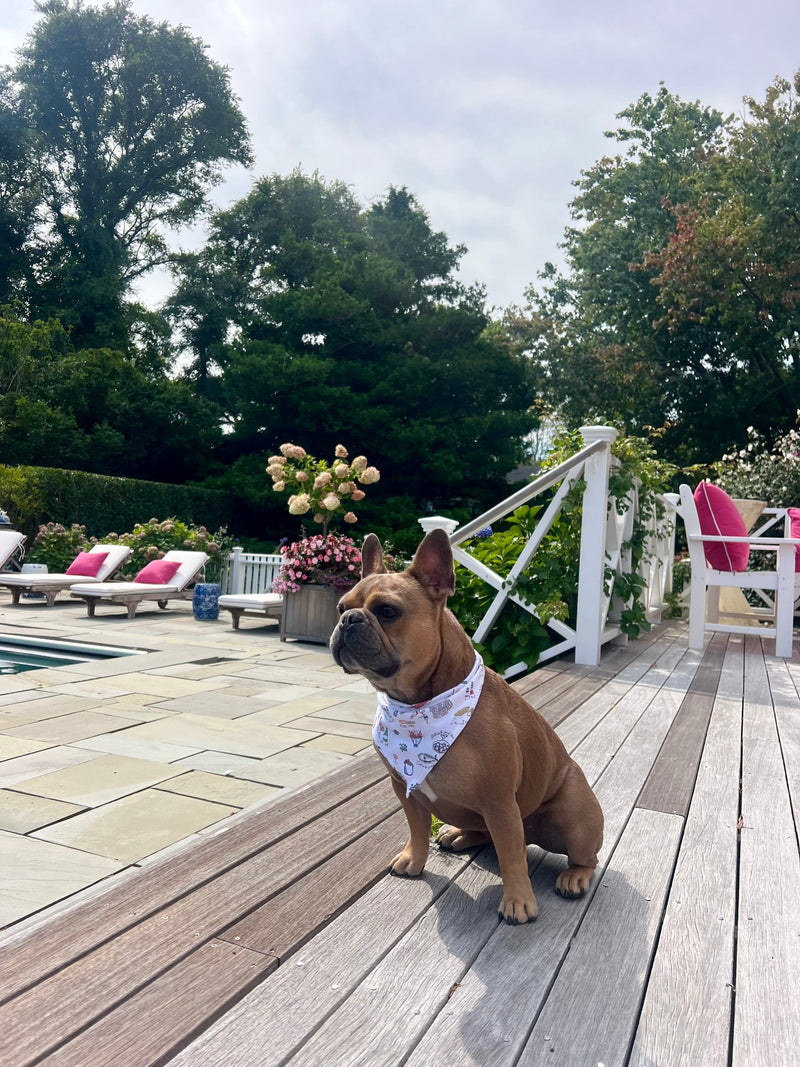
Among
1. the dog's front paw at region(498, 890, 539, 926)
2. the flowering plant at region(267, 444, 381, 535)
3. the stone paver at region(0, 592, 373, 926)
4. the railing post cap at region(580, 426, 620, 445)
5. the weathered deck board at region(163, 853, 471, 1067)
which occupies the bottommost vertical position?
the stone paver at region(0, 592, 373, 926)

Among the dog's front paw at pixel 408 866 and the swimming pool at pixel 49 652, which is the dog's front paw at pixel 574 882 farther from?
the swimming pool at pixel 49 652

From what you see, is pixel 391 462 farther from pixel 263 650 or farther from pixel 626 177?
pixel 263 650

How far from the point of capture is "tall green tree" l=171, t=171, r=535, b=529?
18.2 meters

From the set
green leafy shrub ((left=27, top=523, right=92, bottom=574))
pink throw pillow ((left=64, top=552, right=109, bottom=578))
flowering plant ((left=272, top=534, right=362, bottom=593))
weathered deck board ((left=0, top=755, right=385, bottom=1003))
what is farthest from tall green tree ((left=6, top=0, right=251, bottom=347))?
weathered deck board ((left=0, top=755, right=385, bottom=1003))

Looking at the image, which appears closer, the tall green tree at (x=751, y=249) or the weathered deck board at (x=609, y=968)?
the weathered deck board at (x=609, y=968)

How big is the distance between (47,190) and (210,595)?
19674mm

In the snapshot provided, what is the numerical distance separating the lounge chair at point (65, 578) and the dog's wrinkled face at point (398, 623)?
28.5 feet

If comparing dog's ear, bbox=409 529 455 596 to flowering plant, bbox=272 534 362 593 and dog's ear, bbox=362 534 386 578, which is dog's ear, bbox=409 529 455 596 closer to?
dog's ear, bbox=362 534 386 578

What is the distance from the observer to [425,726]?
1.53 m

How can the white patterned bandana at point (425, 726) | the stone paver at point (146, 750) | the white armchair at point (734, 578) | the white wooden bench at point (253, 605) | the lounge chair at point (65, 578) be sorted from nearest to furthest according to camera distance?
the white patterned bandana at point (425, 726) → the stone paver at point (146, 750) → the white armchair at point (734, 578) → the white wooden bench at point (253, 605) → the lounge chair at point (65, 578)

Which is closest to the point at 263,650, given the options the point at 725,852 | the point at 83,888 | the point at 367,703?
the point at 367,703

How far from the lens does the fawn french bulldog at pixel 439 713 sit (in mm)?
1468

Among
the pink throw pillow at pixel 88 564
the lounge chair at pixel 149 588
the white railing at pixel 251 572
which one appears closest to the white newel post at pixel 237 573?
the white railing at pixel 251 572

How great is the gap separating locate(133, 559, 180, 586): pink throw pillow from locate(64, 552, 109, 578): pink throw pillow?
66 cm
